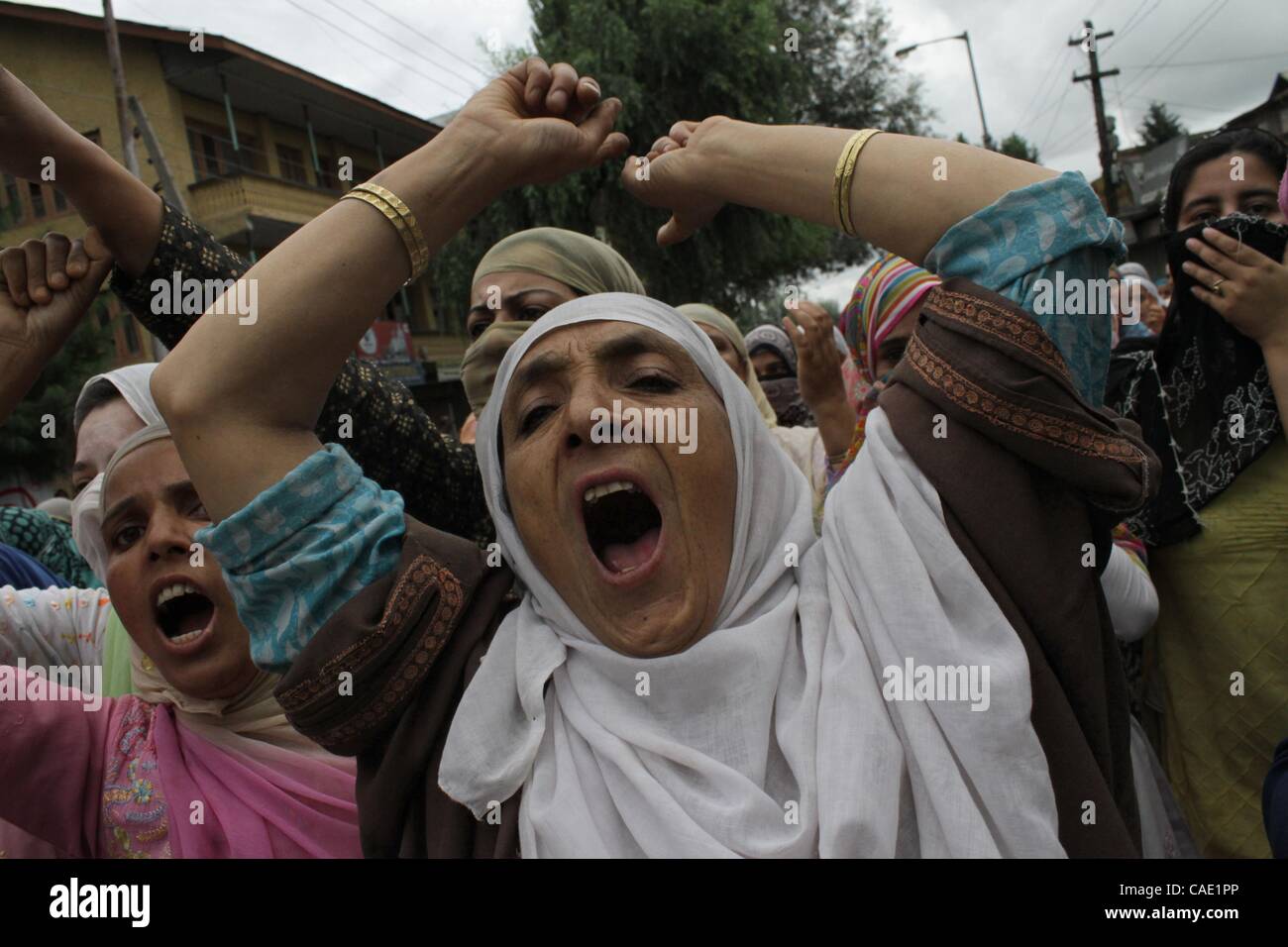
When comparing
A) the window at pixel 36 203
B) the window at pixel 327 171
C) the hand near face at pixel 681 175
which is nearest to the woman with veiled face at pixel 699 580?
the hand near face at pixel 681 175

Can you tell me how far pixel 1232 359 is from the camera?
233cm

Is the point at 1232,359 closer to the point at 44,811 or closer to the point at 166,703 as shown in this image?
the point at 166,703

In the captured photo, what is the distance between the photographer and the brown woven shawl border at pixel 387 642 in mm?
1299

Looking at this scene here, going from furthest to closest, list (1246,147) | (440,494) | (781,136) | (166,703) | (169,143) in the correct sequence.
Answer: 1. (169,143)
2. (1246,147)
3. (440,494)
4. (166,703)
5. (781,136)

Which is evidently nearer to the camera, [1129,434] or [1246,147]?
[1129,434]

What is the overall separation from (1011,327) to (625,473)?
650mm

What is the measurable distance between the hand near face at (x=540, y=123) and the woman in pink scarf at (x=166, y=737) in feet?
3.37

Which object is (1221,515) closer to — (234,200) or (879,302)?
(879,302)

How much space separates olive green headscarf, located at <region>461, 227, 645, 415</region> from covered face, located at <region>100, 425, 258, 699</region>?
845 millimetres
